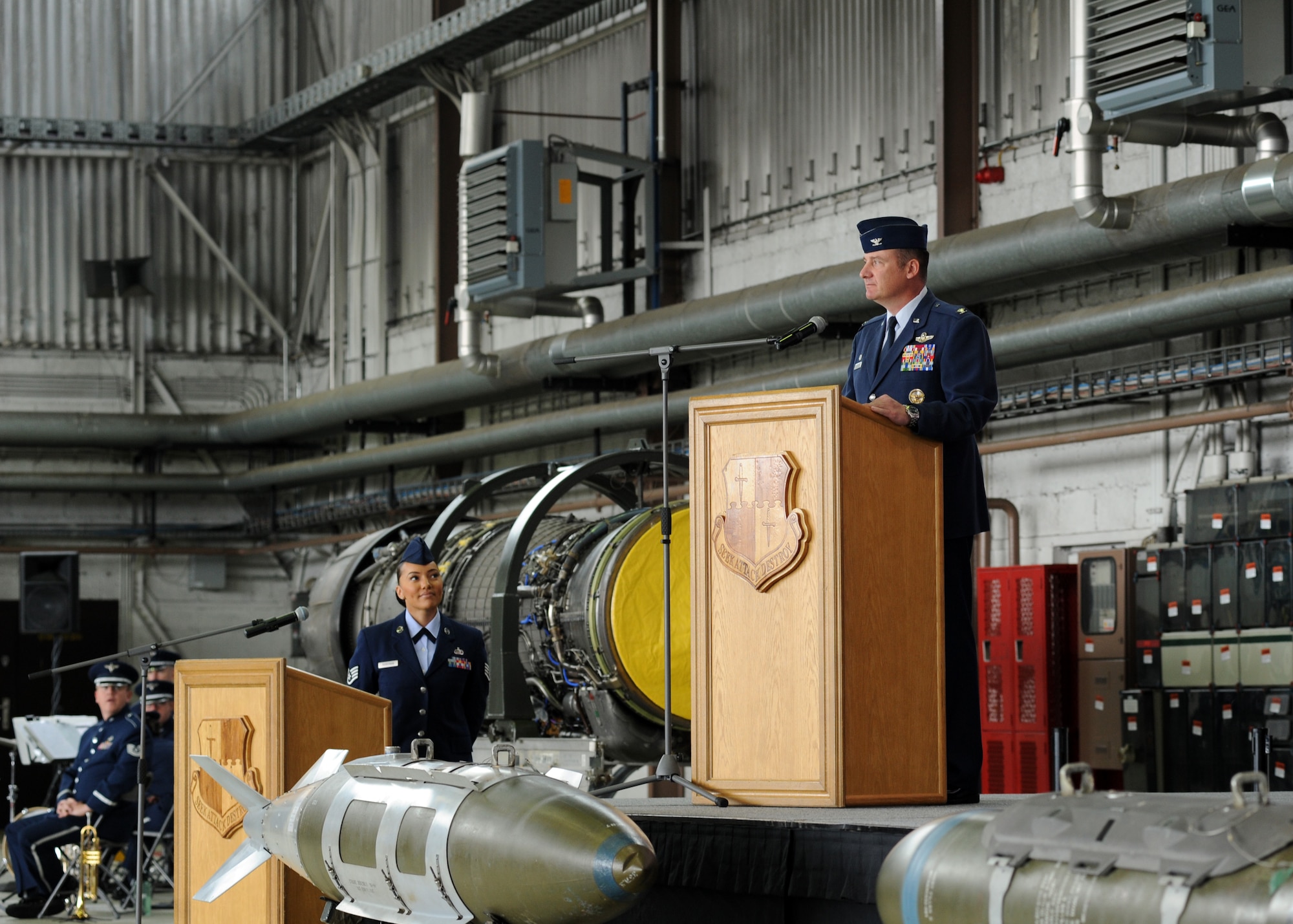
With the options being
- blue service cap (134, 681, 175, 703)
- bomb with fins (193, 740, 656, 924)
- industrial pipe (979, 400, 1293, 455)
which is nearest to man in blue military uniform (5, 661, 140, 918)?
blue service cap (134, 681, 175, 703)

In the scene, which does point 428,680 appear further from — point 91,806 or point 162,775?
point 162,775

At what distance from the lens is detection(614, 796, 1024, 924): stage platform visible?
402 cm

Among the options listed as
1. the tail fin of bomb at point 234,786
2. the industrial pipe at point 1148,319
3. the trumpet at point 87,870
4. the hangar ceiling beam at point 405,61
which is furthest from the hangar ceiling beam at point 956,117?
the tail fin of bomb at point 234,786

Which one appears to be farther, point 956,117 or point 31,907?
point 956,117

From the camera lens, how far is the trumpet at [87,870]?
32.3 ft

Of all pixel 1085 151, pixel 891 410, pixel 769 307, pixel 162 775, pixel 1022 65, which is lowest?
pixel 162 775

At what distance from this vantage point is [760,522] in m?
4.61

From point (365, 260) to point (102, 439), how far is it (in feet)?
10.7

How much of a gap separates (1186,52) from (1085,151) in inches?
34.9

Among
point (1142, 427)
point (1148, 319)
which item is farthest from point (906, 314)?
point (1142, 427)

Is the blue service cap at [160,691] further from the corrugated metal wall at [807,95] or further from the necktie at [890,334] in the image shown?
the necktie at [890,334]

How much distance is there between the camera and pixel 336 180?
18.9 meters

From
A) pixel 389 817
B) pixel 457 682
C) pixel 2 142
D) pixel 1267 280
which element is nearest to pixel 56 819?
pixel 457 682

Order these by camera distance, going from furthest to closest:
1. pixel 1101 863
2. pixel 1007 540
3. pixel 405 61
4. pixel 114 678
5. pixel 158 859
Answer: pixel 405 61 < pixel 1007 540 < pixel 158 859 < pixel 114 678 < pixel 1101 863
